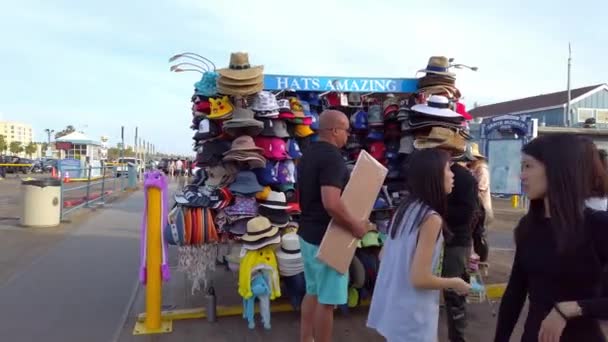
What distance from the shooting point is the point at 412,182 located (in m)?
2.48

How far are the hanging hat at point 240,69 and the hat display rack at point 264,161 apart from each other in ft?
0.04

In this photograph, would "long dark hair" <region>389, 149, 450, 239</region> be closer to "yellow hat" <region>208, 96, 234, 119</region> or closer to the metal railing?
"yellow hat" <region>208, 96, 234, 119</region>

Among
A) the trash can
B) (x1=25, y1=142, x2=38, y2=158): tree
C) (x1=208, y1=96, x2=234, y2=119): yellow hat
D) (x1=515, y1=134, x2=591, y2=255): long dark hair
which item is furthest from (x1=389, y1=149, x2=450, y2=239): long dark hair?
(x1=25, y1=142, x2=38, y2=158): tree

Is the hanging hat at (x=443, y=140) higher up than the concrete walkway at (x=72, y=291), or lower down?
higher up

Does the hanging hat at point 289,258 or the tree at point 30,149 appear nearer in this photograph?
the hanging hat at point 289,258

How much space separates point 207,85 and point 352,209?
8.48 ft

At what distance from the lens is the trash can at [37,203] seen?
1050 centimetres

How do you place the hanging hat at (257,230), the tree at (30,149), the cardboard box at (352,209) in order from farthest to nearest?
the tree at (30,149) → the hanging hat at (257,230) → the cardboard box at (352,209)

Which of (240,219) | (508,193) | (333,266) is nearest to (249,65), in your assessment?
(240,219)

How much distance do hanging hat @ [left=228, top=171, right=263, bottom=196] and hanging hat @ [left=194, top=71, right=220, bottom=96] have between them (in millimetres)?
A: 966

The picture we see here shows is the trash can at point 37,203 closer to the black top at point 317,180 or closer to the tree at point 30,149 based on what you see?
the black top at point 317,180

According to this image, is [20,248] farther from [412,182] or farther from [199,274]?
[412,182]

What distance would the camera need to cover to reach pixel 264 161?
16.6 ft

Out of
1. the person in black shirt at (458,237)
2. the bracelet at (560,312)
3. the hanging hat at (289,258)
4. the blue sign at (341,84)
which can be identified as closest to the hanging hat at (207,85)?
the blue sign at (341,84)
